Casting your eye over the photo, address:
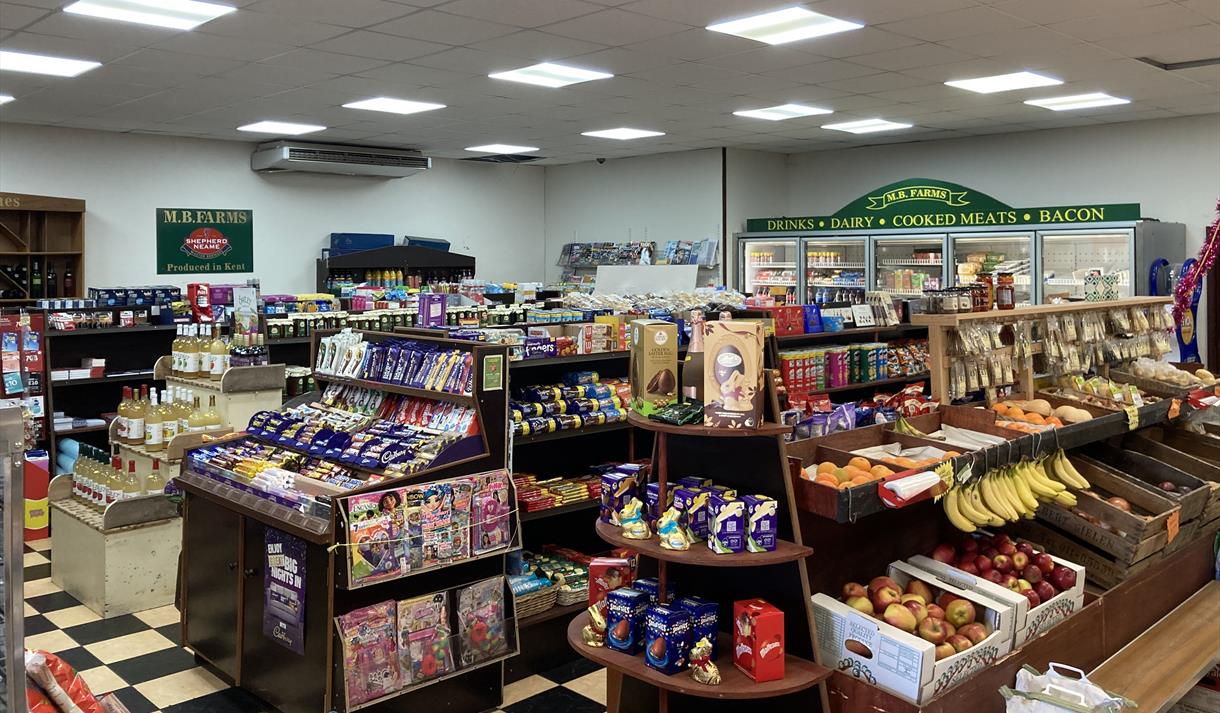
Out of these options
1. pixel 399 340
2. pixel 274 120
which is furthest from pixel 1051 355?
pixel 274 120

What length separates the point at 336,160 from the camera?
11297 mm

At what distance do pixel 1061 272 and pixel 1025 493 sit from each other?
7165mm

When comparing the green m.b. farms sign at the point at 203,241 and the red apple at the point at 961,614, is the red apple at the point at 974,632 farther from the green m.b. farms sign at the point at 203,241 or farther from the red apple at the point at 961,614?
the green m.b. farms sign at the point at 203,241

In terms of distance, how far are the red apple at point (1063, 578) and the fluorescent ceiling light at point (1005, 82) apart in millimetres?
5045

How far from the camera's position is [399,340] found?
4531 mm

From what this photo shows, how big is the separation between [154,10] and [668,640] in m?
4.74

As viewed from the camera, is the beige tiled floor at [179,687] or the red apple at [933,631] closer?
the red apple at [933,631]

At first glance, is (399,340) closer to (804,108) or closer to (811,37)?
(811,37)

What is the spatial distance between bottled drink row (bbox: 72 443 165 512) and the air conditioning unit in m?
5.86

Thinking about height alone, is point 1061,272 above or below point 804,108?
below

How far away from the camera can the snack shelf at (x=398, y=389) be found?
409cm

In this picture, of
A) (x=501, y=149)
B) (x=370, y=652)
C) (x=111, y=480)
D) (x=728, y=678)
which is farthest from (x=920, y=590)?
(x=501, y=149)

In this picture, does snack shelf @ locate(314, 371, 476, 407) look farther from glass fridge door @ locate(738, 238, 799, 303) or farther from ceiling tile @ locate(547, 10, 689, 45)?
glass fridge door @ locate(738, 238, 799, 303)

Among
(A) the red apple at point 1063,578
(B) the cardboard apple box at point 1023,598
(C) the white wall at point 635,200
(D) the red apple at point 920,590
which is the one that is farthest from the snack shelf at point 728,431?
(C) the white wall at point 635,200
